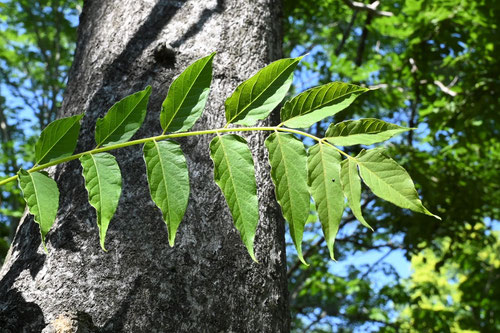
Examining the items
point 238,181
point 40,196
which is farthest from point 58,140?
point 238,181

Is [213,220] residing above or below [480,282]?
above

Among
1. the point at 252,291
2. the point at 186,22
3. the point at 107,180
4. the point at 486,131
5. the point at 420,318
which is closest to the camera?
the point at 107,180

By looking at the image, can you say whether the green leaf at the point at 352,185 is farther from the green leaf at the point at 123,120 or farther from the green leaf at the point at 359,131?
the green leaf at the point at 123,120

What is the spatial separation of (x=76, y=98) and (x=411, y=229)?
4587mm

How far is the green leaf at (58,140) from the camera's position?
2.52 feet

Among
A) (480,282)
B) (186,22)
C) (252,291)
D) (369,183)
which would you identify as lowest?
(480,282)

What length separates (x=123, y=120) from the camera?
2.56ft

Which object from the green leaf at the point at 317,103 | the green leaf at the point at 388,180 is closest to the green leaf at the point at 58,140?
the green leaf at the point at 317,103

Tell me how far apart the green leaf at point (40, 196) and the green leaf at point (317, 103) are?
0.42 metres

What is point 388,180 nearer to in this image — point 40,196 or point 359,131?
point 359,131

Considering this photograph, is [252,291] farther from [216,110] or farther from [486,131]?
[486,131]

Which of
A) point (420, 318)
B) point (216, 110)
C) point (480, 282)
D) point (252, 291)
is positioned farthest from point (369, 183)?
point (480, 282)

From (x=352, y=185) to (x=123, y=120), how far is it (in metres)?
0.41

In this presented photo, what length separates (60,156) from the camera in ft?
2.58
